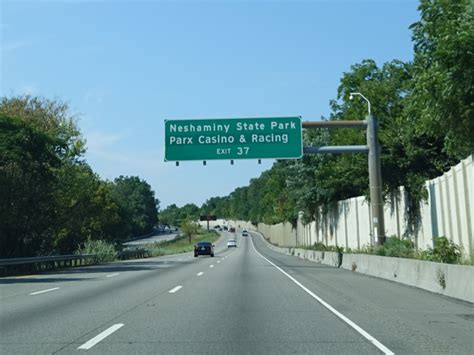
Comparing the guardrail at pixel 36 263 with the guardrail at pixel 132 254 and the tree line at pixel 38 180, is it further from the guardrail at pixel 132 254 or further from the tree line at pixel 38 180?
the guardrail at pixel 132 254

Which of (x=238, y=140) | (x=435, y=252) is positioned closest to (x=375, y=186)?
(x=238, y=140)

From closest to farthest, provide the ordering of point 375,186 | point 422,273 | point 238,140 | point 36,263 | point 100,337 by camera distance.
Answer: point 100,337, point 422,273, point 375,186, point 238,140, point 36,263

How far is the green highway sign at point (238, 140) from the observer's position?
3077 cm

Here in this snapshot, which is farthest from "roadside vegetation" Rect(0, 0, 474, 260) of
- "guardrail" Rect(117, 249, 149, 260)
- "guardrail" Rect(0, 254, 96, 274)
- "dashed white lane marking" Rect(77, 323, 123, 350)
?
"dashed white lane marking" Rect(77, 323, 123, 350)

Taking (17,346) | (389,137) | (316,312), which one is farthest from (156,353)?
(389,137)

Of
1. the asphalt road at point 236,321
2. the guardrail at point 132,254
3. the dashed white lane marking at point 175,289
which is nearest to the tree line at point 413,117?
the asphalt road at point 236,321

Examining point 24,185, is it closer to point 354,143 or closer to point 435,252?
point 354,143

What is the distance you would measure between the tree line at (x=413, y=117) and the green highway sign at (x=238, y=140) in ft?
19.6

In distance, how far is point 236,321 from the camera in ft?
37.2

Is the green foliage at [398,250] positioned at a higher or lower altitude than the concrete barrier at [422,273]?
higher

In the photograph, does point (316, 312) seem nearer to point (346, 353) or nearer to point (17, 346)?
point (346, 353)

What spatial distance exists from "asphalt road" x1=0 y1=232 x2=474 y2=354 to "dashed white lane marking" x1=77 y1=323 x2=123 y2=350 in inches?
0.7

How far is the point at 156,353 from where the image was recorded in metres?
8.28

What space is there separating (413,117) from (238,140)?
11408mm
